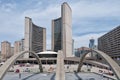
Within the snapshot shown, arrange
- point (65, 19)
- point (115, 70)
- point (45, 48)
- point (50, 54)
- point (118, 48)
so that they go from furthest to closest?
point (45, 48), point (65, 19), point (50, 54), point (118, 48), point (115, 70)

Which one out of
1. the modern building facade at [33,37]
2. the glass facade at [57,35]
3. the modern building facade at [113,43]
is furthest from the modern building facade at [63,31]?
the modern building facade at [113,43]

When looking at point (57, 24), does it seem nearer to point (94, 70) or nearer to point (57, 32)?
point (57, 32)

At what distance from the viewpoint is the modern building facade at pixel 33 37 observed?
151 m

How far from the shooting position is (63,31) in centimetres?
14512

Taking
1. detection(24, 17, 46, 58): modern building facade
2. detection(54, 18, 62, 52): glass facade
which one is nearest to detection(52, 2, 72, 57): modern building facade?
detection(54, 18, 62, 52): glass facade

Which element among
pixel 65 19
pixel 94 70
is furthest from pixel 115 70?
A: pixel 65 19

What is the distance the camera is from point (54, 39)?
164m

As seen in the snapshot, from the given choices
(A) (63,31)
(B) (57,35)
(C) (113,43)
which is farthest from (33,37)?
(C) (113,43)

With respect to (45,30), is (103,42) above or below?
below

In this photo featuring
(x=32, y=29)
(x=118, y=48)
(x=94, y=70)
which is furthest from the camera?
(x=32, y=29)

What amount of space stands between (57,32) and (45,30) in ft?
86.8

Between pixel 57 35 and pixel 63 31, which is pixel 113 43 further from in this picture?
pixel 57 35

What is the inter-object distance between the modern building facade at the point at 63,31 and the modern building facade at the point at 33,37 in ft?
48.7

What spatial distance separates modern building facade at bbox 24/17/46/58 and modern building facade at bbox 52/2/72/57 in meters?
14.8
